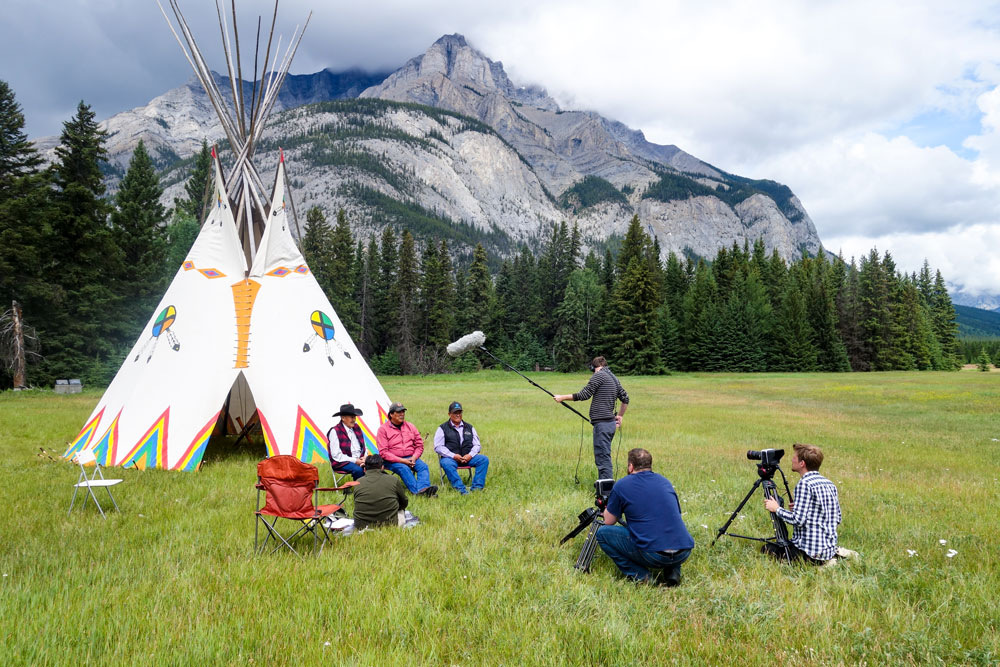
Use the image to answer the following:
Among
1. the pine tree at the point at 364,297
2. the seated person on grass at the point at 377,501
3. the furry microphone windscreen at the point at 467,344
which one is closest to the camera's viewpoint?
the seated person on grass at the point at 377,501

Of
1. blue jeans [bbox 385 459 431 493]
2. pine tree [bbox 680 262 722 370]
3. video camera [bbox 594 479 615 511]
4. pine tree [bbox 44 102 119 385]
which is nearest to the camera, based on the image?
video camera [bbox 594 479 615 511]

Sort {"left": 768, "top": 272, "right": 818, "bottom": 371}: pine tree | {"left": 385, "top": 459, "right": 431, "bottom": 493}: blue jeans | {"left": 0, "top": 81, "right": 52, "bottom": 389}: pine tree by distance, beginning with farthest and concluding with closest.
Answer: {"left": 768, "top": 272, "right": 818, "bottom": 371}: pine tree → {"left": 0, "top": 81, "right": 52, "bottom": 389}: pine tree → {"left": 385, "top": 459, "right": 431, "bottom": 493}: blue jeans

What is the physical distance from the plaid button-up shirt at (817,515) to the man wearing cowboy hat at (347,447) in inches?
223

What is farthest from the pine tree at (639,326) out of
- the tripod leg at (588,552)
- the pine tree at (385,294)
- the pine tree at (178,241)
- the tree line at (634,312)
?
the tripod leg at (588,552)

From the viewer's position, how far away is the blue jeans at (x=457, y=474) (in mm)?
8289

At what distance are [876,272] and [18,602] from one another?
2957 inches

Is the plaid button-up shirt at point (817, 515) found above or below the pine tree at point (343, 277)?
below

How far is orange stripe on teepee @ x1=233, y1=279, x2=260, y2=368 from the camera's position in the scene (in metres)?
10.0

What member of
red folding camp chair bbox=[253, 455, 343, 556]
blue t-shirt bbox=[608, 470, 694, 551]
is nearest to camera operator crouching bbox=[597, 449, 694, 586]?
blue t-shirt bbox=[608, 470, 694, 551]

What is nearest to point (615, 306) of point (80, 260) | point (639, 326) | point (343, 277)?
point (639, 326)

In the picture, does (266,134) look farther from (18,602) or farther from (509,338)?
(18,602)

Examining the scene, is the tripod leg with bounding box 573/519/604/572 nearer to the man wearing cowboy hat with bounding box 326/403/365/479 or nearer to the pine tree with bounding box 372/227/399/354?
the man wearing cowboy hat with bounding box 326/403/365/479

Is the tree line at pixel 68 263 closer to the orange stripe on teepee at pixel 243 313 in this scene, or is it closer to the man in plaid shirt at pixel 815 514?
the orange stripe on teepee at pixel 243 313

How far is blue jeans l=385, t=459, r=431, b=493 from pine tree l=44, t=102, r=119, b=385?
88.9ft
